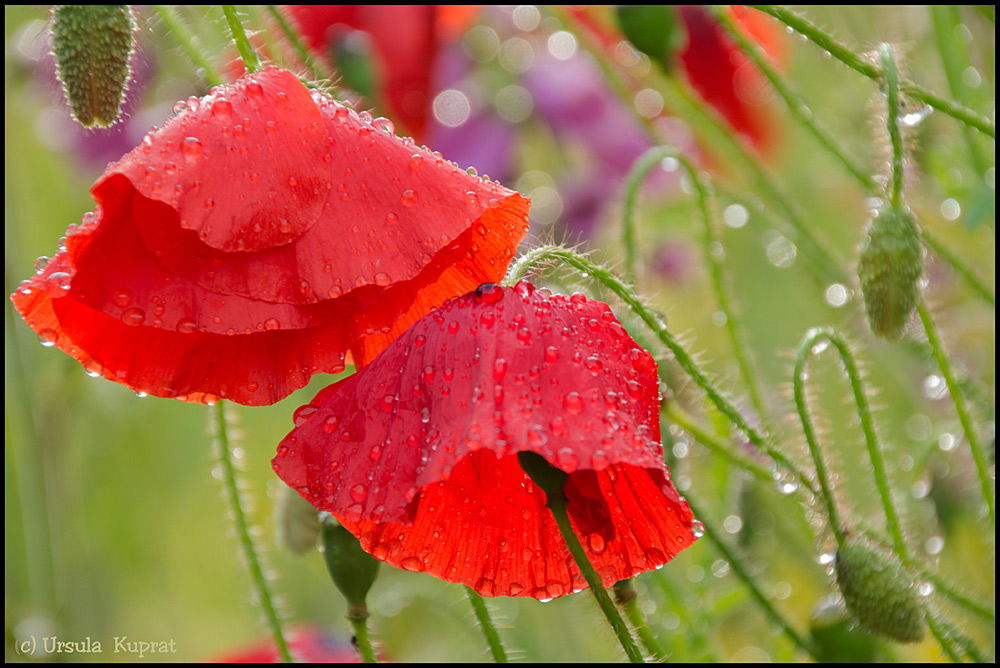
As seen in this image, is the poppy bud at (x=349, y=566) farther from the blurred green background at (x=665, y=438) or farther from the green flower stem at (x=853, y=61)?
the green flower stem at (x=853, y=61)

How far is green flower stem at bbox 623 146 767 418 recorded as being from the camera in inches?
33.0

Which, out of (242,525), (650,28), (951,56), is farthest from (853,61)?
(242,525)

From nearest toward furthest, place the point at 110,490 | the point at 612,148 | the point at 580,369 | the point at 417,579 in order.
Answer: the point at 580,369 < the point at 417,579 < the point at 612,148 < the point at 110,490

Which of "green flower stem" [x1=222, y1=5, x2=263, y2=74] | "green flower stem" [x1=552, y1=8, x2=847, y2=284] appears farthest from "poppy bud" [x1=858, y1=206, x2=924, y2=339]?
"green flower stem" [x1=222, y1=5, x2=263, y2=74]

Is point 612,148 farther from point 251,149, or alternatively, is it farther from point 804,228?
point 251,149

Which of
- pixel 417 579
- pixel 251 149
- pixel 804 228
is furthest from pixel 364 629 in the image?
pixel 417 579

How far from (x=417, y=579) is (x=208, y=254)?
3.11ft

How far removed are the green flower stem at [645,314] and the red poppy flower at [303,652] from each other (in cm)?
46

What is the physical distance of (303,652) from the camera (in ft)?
3.21

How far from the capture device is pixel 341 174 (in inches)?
20.6

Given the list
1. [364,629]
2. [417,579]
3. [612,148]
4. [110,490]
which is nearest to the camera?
[364,629]

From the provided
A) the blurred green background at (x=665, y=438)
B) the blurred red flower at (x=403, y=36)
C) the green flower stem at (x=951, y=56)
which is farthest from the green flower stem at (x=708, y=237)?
the blurred red flower at (x=403, y=36)

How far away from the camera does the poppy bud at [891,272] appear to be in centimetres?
68

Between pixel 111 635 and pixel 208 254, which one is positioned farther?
pixel 111 635
